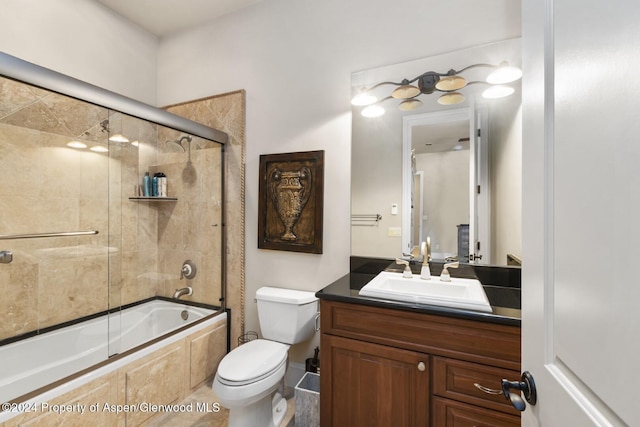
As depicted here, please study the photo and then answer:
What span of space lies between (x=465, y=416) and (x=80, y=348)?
7.27ft

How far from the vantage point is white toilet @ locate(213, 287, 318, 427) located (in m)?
1.49

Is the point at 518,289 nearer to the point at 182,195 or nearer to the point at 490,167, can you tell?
the point at 490,167

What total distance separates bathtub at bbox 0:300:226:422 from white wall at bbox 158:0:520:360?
67cm

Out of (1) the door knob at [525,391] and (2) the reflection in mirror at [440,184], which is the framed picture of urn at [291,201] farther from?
(1) the door knob at [525,391]

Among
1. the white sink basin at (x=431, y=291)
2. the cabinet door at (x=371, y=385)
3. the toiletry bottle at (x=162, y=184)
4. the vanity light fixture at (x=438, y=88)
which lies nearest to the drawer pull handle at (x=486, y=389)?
the cabinet door at (x=371, y=385)

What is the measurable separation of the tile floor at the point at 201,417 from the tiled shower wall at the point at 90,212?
686mm

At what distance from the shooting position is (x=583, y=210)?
45 cm

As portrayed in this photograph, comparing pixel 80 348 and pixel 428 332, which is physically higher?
pixel 428 332

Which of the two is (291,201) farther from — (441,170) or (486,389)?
(486,389)

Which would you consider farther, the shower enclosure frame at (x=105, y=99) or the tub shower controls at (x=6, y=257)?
the tub shower controls at (x=6, y=257)

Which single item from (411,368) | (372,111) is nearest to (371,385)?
(411,368)

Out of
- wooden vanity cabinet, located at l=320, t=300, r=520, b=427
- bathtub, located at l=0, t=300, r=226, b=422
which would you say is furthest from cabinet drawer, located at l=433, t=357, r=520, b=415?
bathtub, located at l=0, t=300, r=226, b=422

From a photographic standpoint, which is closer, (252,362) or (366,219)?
(252,362)

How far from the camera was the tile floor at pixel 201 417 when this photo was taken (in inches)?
69.1
